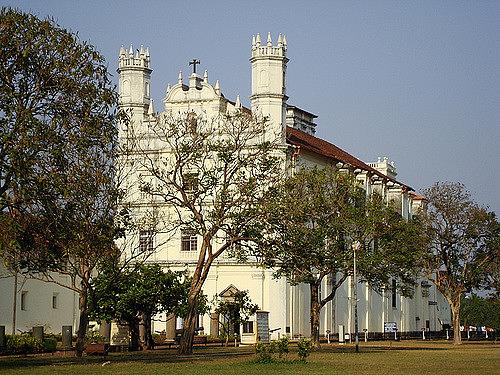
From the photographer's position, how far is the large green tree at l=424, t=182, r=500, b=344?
2997 inches

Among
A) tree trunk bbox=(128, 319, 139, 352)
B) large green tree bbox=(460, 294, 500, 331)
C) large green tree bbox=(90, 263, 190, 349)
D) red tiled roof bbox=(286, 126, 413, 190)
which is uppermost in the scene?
red tiled roof bbox=(286, 126, 413, 190)

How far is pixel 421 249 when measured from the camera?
237 feet

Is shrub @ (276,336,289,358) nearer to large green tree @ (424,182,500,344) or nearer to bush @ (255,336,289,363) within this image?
bush @ (255,336,289,363)

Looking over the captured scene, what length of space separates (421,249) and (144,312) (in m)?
23.5

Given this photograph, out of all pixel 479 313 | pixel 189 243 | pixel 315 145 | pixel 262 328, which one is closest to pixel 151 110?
pixel 189 243

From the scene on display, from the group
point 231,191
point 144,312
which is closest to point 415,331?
point 144,312

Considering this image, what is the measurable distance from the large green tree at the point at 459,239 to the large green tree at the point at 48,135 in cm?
4361

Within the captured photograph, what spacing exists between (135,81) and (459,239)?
26.8m

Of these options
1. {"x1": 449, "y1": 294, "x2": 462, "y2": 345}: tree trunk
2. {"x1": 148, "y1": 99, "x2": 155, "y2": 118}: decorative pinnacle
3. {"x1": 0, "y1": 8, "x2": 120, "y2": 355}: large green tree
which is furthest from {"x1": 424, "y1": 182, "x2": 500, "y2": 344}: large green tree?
{"x1": 0, "y1": 8, "x2": 120, "y2": 355}: large green tree

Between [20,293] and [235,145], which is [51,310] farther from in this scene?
[235,145]

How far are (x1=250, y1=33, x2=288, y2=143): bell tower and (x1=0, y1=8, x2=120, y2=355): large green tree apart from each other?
123ft

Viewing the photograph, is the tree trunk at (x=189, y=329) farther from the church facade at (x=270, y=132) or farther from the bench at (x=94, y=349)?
the church facade at (x=270, y=132)

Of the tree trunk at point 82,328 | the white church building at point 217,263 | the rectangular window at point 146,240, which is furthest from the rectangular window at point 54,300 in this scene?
the tree trunk at point 82,328

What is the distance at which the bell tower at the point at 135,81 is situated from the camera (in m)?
76.8
